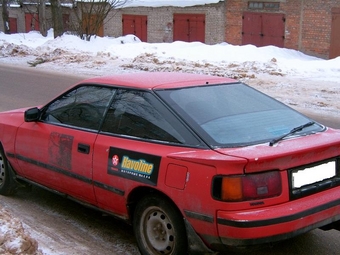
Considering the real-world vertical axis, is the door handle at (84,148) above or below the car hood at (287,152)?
below

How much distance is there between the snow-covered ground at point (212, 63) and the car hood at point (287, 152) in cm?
695

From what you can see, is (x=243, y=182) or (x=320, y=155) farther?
(x=320, y=155)

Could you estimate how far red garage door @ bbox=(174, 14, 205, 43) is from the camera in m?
29.5

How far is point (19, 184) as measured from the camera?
5656mm

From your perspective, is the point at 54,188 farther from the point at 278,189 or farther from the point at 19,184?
the point at 278,189

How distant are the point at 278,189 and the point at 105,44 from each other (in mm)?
23785

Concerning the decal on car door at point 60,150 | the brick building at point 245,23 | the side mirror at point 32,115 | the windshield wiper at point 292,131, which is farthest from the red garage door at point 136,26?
the windshield wiper at point 292,131

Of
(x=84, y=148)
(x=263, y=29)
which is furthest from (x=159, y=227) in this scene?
(x=263, y=29)

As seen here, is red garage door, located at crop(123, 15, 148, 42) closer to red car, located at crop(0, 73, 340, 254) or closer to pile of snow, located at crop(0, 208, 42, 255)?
red car, located at crop(0, 73, 340, 254)

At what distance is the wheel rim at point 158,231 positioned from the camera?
12.7 feet

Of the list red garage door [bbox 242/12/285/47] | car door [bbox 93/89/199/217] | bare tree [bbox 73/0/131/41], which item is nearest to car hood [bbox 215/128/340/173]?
car door [bbox 93/89/199/217]

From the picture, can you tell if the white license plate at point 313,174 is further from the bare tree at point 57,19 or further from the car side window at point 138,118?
the bare tree at point 57,19

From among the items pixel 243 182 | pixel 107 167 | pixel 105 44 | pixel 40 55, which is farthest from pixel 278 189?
pixel 105 44

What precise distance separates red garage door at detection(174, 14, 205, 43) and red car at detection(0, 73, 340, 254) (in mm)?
25060
